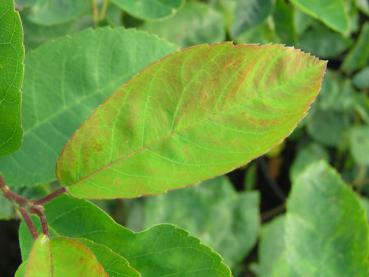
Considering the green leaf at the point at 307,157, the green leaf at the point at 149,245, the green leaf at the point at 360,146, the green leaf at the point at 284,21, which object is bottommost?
the green leaf at the point at 307,157

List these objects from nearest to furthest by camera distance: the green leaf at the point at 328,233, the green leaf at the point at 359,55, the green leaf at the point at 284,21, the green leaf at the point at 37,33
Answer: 1. the green leaf at the point at 328,233
2. the green leaf at the point at 37,33
3. the green leaf at the point at 284,21
4. the green leaf at the point at 359,55

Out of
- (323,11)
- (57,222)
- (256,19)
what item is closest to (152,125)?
(57,222)

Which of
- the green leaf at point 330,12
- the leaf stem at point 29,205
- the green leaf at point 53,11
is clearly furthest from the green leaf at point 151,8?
the leaf stem at point 29,205

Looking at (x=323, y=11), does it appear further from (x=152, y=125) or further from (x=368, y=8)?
(x=368, y=8)

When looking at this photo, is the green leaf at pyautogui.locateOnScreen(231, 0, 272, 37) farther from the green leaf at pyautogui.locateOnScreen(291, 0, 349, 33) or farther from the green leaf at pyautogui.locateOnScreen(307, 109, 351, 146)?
the green leaf at pyautogui.locateOnScreen(307, 109, 351, 146)

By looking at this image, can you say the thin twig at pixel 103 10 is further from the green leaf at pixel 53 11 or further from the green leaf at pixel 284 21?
the green leaf at pixel 284 21

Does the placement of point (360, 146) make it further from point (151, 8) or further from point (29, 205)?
point (29, 205)
